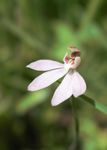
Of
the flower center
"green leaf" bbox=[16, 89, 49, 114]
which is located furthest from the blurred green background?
the flower center

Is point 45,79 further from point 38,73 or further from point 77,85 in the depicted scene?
point 38,73

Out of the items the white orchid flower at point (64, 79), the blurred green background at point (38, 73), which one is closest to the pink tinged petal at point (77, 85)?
the white orchid flower at point (64, 79)

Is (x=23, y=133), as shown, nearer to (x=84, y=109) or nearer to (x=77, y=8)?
(x=84, y=109)

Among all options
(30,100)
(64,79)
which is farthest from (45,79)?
(30,100)

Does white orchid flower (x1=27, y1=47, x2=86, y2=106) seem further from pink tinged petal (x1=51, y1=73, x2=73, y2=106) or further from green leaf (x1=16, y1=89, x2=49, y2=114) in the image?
green leaf (x1=16, y1=89, x2=49, y2=114)

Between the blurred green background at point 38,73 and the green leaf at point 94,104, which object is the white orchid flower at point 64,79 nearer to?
the green leaf at point 94,104

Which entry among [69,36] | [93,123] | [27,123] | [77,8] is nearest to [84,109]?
[93,123]
